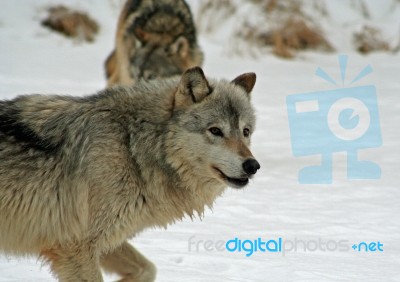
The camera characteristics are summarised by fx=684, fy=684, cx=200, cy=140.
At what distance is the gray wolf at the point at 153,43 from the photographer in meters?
8.98

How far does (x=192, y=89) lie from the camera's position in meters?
4.33

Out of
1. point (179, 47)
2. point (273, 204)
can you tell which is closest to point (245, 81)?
point (273, 204)

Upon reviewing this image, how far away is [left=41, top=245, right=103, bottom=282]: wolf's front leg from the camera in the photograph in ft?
12.9

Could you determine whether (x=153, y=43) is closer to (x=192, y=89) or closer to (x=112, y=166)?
(x=192, y=89)

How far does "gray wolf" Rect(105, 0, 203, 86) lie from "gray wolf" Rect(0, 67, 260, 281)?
4469 millimetres

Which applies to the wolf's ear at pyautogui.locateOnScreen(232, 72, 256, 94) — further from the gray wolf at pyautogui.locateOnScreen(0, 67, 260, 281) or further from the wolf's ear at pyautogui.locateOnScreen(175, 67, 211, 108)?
the wolf's ear at pyautogui.locateOnScreen(175, 67, 211, 108)

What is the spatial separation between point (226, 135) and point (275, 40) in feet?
38.4

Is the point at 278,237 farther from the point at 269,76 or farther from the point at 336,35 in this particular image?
the point at 336,35

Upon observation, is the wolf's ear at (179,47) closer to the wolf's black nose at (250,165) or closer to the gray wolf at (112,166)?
the gray wolf at (112,166)

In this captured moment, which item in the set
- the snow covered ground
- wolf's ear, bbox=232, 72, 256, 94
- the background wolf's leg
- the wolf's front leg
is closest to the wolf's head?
wolf's ear, bbox=232, 72, 256, 94

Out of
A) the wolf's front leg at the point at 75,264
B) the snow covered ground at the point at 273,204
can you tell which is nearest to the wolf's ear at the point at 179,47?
the snow covered ground at the point at 273,204

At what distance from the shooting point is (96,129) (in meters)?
4.15

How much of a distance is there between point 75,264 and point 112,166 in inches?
23.9

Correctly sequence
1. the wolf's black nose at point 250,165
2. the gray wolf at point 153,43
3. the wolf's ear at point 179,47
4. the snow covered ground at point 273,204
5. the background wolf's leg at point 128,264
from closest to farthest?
1. the wolf's black nose at point 250,165
2. the background wolf's leg at point 128,264
3. the snow covered ground at point 273,204
4. the gray wolf at point 153,43
5. the wolf's ear at point 179,47
